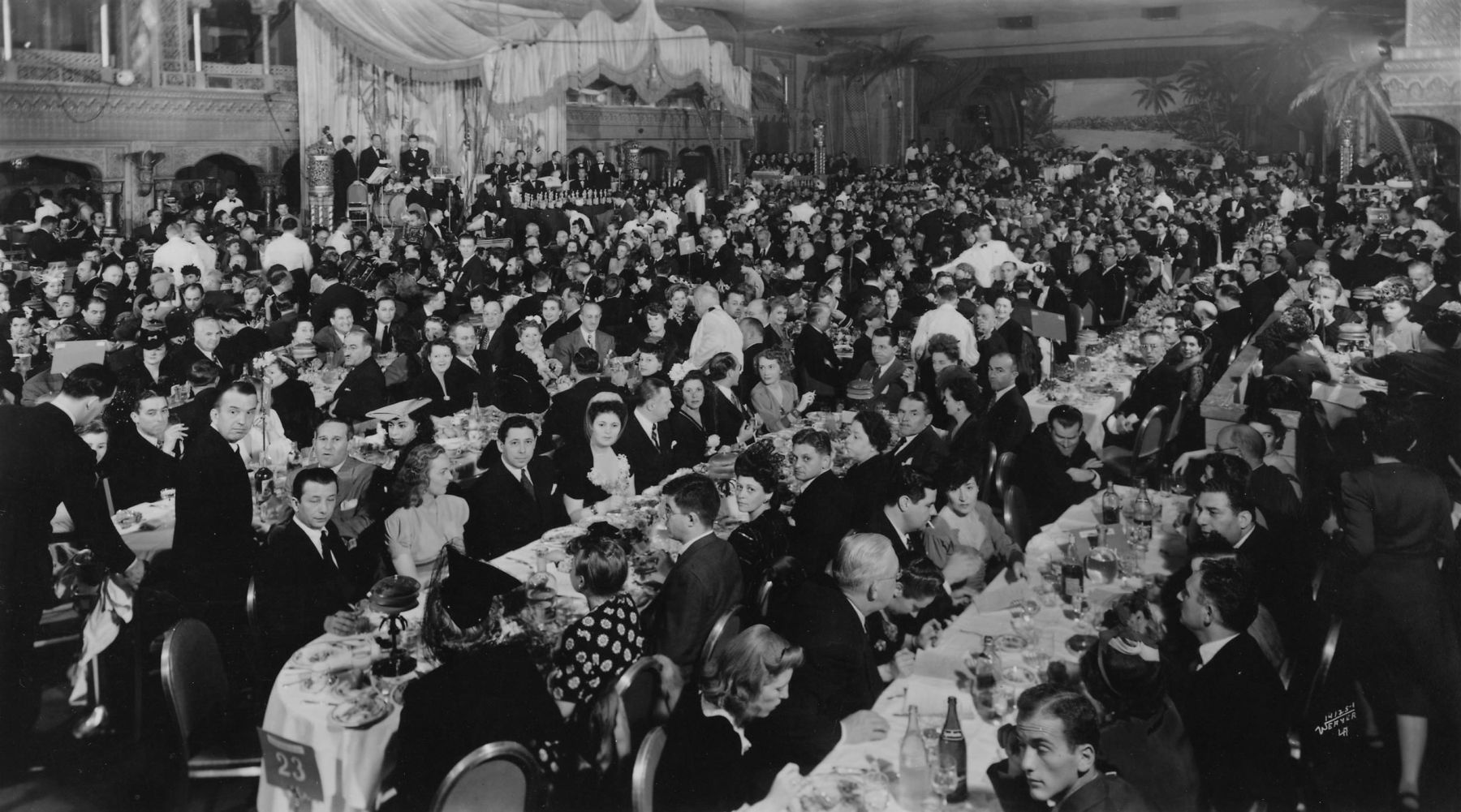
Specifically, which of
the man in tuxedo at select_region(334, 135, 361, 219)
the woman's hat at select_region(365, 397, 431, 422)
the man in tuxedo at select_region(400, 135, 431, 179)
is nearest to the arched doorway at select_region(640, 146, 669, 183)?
the man in tuxedo at select_region(400, 135, 431, 179)

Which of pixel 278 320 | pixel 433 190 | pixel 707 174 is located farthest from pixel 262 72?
pixel 707 174

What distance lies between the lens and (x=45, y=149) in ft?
39.8

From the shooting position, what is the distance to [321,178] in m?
14.1

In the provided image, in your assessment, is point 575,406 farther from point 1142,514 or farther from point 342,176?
point 342,176

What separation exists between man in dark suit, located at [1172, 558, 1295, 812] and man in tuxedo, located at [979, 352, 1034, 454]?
252 cm

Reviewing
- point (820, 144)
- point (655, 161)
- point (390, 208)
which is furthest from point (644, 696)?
point (820, 144)

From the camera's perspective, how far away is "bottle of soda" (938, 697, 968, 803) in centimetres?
289

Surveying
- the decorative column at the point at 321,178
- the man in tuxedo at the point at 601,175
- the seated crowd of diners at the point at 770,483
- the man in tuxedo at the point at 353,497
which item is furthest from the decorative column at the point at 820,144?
the man in tuxedo at the point at 353,497

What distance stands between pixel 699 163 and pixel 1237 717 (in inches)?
773

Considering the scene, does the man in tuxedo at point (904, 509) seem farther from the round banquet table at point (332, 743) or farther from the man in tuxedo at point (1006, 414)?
the round banquet table at point (332, 743)

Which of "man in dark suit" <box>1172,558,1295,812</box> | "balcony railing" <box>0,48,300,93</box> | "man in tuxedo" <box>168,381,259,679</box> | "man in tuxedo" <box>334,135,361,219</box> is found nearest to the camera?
"man in dark suit" <box>1172,558,1295,812</box>

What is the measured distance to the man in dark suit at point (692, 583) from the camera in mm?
3600

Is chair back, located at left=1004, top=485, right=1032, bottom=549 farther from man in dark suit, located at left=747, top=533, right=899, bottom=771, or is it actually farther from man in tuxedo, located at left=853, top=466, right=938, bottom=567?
man in dark suit, located at left=747, top=533, right=899, bottom=771

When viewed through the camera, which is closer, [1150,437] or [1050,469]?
[1050,469]
